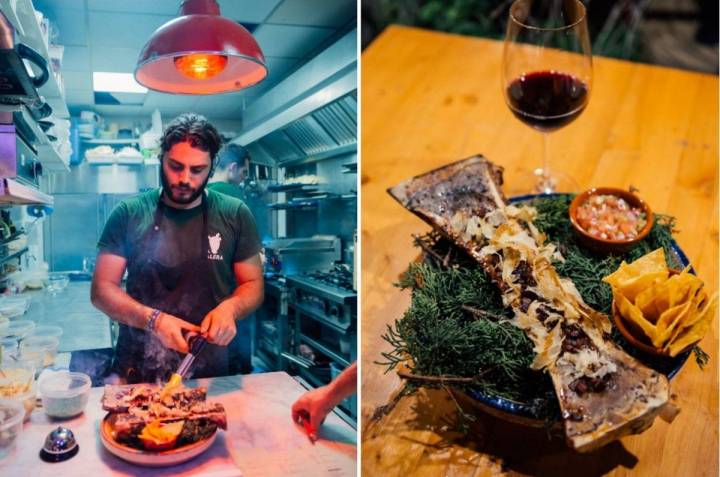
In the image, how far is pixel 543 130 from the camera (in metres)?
1.36

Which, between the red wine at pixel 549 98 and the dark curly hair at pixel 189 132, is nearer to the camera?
the dark curly hair at pixel 189 132

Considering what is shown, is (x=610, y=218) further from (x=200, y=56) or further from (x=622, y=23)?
(x=622, y=23)

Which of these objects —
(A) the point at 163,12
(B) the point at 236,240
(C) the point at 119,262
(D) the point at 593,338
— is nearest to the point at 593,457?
(D) the point at 593,338

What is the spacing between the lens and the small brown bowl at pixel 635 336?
0.81 metres

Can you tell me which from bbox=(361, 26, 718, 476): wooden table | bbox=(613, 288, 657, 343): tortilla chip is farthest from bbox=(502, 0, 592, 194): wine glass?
bbox=(613, 288, 657, 343): tortilla chip

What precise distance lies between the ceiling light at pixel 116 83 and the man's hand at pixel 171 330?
0.28 meters

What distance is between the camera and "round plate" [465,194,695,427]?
760mm

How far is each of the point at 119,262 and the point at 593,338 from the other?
61cm

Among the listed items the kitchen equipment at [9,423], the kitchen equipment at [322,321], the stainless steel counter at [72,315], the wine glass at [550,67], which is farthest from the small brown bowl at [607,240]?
the kitchen equipment at [9,423]

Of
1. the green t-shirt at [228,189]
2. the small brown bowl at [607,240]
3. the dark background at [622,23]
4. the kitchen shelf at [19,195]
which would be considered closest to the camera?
the kitchen shelf at [19,195]

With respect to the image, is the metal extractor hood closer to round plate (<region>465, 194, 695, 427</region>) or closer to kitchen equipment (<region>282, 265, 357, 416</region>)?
kitchen equipment (<region>282, 265, 357, 416</region>)

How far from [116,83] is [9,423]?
412 mm

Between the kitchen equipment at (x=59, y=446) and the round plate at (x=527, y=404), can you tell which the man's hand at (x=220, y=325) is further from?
the round plate at (x=527, y=404)

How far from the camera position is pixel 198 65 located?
0.78 metres
